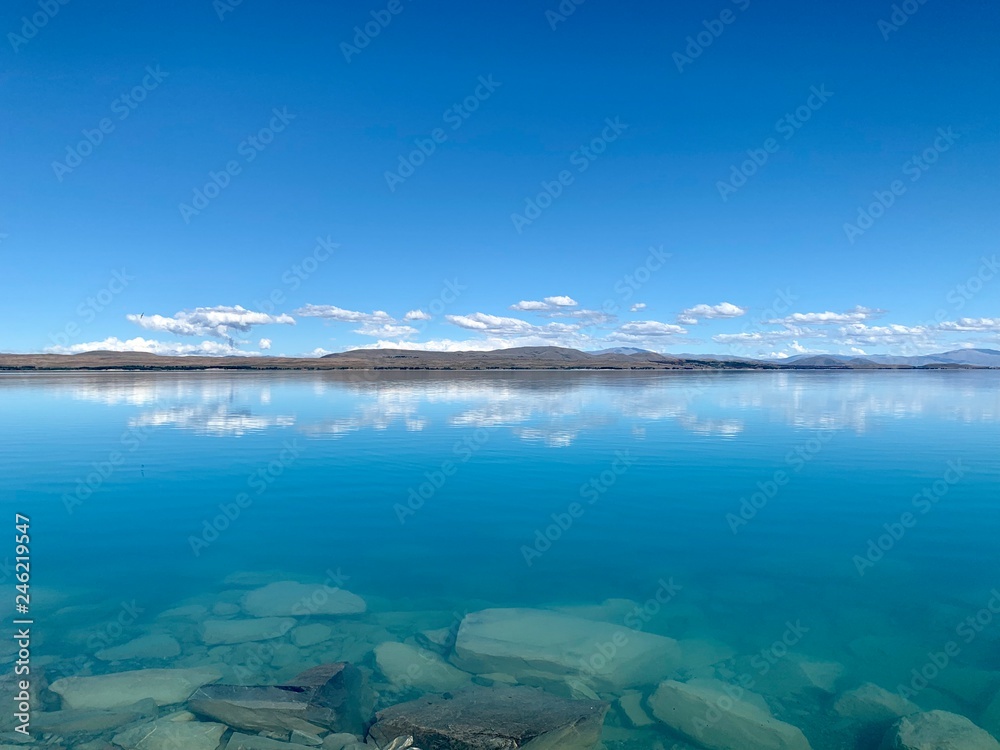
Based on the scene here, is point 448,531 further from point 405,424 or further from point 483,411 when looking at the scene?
point 483,411

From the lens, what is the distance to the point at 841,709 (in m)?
9.42

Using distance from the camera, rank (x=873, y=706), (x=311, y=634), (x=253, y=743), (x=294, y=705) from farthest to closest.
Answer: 1. (x=311, y=634)
2. (x=873, y=706)
3. (x=294, y=705)
4. (x=253, y=743)

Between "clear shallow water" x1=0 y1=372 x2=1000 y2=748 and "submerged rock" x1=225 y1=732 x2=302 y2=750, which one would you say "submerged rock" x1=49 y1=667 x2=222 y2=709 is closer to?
"clear shallow water" x1=0 y1=372 x2=1000 y2=748

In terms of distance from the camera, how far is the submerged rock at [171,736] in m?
8.20

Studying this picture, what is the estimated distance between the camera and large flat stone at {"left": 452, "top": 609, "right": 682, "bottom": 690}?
10383 millimetres

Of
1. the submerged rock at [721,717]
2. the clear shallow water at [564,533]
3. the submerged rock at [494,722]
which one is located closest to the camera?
the submerged rock at [494,722]

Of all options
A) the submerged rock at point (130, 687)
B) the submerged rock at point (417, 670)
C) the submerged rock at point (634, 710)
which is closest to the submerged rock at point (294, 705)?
the submerged rock at point (130, 687)

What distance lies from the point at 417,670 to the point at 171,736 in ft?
12.2

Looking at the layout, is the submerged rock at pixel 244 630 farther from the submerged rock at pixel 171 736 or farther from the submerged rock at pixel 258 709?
the submerged rock at pixel 171 736

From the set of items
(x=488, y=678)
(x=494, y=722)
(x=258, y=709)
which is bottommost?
(x=488, y=678)

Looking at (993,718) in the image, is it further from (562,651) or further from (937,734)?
(562,651)

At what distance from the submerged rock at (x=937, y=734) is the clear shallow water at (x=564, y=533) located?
70 cm

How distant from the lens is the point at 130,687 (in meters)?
9.59

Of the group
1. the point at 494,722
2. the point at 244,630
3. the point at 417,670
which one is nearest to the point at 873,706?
the point at 494,722
